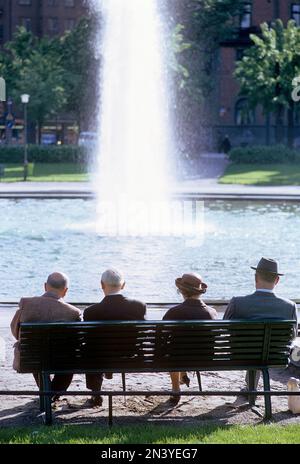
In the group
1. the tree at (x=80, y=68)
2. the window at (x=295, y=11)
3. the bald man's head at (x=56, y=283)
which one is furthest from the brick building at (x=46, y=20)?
the bald man's head at (x=56, y=283)

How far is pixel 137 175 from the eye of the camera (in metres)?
44.9

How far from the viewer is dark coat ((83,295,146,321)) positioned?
9227 mm

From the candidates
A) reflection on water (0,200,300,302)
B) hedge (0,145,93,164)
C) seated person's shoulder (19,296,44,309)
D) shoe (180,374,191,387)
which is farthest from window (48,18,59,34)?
seated person's shoulder (19,296,44,309)

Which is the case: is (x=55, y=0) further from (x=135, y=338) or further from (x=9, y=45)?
(x=135, y=338)

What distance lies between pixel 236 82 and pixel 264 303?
228 feet

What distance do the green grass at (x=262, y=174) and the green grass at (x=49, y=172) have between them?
25.0 ft

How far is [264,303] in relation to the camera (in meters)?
9.09

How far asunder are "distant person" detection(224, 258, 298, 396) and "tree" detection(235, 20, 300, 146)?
5111cm

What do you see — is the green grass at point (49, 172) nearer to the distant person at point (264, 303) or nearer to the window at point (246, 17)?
the window at point (246, 17)

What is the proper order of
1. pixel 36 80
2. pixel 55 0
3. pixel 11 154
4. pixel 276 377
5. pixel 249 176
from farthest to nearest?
pixel 55 0
pixel 36 80
pixel 11 154
pixel 249 176
pixel 276 377

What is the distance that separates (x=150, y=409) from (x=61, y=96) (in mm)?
62961

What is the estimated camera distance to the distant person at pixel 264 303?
9.07 metres

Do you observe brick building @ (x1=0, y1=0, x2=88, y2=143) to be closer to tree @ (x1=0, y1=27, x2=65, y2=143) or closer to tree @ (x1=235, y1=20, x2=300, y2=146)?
tree @ (x1=0, y1=27, x2=65, y2=143)

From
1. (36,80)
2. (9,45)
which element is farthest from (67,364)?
(9,45)
